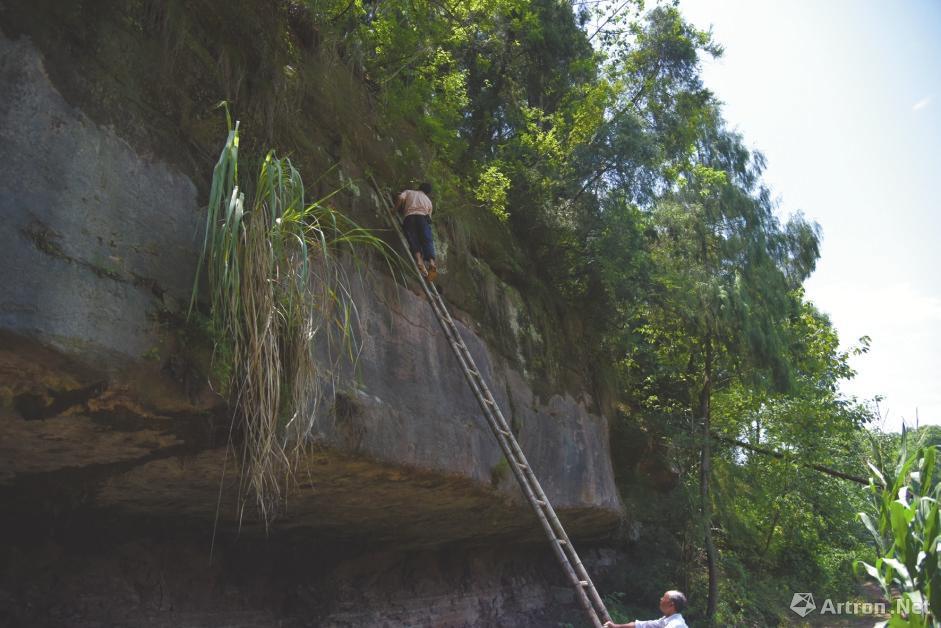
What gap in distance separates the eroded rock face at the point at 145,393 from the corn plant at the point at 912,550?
9.49 ft

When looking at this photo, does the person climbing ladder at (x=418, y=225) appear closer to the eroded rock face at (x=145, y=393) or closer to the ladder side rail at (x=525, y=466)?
the ladder side rail at (x=525, y=466)

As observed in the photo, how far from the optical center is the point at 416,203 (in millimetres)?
6426

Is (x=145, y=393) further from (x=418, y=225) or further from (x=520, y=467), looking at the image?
(x=418, y=225)

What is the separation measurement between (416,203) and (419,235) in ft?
0.96

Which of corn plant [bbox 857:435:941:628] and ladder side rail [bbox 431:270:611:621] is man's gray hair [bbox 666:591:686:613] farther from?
corn plant [bbox 857:435:941:628]

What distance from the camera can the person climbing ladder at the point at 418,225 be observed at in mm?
6379

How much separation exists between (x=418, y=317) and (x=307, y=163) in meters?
1.51

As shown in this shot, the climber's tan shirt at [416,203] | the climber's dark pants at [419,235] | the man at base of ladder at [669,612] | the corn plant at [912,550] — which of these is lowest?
the man at base of ladder at [669,612]

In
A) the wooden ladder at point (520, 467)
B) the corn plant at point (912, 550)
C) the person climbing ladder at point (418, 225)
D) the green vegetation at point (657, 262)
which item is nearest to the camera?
the corn plant at point (912, 550)

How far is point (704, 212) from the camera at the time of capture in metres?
10.8

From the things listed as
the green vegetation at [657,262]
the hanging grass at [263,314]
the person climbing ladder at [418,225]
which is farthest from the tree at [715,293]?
the hanging grass at [263,314]

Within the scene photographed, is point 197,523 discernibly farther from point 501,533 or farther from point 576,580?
point 501,533

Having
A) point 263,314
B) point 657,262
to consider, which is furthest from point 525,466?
point 657,262

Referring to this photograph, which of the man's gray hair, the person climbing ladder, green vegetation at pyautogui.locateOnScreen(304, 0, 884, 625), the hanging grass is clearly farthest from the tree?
the hanging grass
